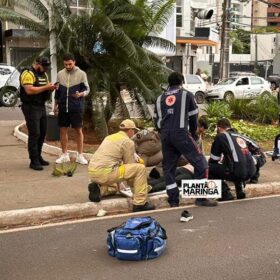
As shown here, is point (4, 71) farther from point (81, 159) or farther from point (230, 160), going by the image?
point (230, 160)

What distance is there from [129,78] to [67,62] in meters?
3.23

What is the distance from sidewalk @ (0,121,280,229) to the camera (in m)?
6.41

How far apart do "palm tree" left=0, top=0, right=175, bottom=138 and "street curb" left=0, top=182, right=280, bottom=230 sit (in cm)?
398

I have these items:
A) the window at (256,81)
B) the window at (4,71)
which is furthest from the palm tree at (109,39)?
the window at (256,81)

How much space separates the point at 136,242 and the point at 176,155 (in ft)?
7.93

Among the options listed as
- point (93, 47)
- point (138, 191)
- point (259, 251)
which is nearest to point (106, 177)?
point (138, 191)

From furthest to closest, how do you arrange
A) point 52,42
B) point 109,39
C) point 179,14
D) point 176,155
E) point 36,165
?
1. point 179,14
2. point 109,39
3. point 52,42
4. point 36,165
5. point 176,155

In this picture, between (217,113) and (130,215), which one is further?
(217,113)

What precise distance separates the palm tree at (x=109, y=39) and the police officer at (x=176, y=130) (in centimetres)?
404

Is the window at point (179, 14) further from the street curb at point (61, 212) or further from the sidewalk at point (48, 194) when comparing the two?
the street curb at point (61, 212)

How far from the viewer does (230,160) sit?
24.1 feet

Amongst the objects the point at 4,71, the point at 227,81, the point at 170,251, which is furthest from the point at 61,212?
the point at 227,81

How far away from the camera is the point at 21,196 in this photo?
7.14 metres

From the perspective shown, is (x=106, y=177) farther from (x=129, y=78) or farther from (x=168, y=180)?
(x=129, y=78)
